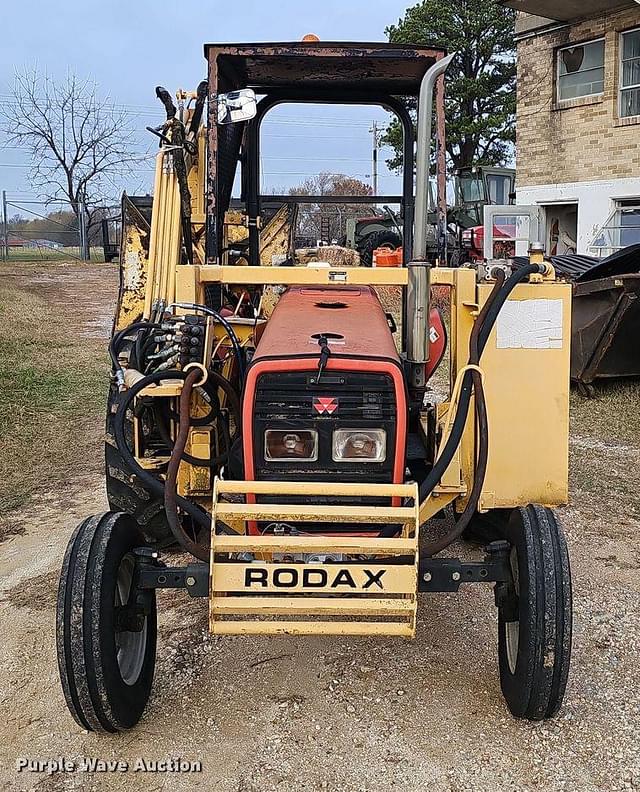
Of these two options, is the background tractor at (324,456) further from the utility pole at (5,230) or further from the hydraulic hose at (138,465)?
the utility pole at (5,230)

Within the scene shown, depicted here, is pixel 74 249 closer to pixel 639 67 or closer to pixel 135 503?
pixel 639 67

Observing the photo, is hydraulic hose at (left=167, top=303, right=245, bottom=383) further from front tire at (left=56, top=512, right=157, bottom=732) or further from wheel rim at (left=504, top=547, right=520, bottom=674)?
wheel rim at (left=504, top=547, right=520, bottom=674)

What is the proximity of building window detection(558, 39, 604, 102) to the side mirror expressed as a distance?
44.7ft

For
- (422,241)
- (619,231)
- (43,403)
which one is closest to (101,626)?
(422,241)

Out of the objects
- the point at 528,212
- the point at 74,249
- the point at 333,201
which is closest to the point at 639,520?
the point at 528,212

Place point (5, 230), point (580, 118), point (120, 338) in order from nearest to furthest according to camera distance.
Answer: point (120, 338) < point (580, 118) < point (5, 230)

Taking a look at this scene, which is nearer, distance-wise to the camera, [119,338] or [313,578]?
[313,578]

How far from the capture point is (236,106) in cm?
387

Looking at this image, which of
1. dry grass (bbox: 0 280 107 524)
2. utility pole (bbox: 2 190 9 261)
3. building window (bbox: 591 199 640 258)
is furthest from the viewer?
utility pole (bbox: 2 190 9 261)

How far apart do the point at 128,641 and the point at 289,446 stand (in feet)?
3.04

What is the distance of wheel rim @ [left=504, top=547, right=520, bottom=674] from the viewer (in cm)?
298

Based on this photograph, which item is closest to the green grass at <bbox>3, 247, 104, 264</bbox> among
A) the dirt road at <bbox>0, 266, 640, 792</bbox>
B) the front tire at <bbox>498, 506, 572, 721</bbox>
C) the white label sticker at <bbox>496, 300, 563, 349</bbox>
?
the dirt road at <bbox>0, 266, 640, 792</bbox>

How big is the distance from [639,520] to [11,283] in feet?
61.2

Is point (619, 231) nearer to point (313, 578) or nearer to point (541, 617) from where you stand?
point (541, 617)
